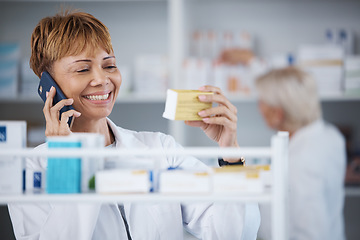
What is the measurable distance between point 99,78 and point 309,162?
1.40m

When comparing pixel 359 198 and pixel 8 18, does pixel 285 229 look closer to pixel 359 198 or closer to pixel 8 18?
pixel 359 198

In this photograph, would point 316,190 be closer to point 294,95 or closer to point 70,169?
point 294,95

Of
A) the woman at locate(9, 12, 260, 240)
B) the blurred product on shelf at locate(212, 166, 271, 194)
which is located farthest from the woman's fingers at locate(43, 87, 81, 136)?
the blurred product on shelf at locate(212, 166, 271, 194)

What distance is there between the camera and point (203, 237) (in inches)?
47.8

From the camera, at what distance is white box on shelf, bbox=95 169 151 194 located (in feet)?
2.73

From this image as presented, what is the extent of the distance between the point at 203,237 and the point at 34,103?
78.8 inches

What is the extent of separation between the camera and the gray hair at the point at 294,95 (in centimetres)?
244

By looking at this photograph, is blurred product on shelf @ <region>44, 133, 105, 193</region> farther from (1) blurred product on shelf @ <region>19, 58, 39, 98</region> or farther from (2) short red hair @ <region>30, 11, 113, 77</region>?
(1) blurred product on shelf @ <region>19, 58, 39, 98</region>

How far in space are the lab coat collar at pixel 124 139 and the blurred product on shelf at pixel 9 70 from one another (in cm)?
161

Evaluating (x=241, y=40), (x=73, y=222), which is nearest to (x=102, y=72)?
(x=73, y=222)

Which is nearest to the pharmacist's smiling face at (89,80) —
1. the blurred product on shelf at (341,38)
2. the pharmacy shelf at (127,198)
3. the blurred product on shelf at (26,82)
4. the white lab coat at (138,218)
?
the white lab coat at (138,218)

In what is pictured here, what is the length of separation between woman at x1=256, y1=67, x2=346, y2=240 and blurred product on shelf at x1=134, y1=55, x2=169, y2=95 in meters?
0.61

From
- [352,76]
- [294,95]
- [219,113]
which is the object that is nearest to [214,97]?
[219,113]

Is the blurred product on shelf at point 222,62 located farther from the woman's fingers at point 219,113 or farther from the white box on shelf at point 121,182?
the white box on shelf at point 121,182
